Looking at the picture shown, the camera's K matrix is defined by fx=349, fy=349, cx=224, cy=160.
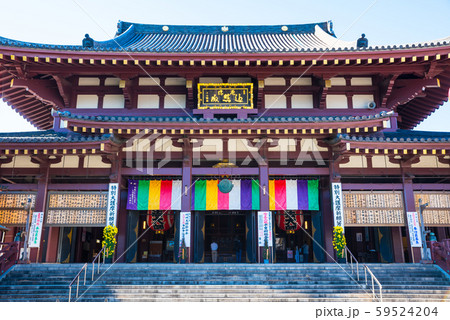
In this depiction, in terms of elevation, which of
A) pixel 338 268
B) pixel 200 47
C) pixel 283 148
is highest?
pixel 200 47

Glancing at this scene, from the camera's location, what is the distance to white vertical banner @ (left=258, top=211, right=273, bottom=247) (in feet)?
45.2

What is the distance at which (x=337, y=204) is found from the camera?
45.6 feet

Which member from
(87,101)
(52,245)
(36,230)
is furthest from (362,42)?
(52,245)

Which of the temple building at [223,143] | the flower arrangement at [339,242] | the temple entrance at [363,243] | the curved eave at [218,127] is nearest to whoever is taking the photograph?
the flower arrangement at [339,242]

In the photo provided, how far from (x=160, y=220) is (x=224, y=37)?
11804 millimetres

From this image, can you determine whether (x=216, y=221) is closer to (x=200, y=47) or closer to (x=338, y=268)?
(x=338, y=268)

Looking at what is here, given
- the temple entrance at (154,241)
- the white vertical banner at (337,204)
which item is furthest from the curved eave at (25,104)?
the white vertical banner at (337,204)

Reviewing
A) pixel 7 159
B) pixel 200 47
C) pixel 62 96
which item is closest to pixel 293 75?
pixel 200 47

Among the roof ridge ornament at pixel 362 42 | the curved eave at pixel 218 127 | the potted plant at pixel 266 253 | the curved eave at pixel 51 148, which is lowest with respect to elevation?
the potted plant at pixel 266 253

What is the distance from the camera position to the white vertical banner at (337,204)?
13.7 metres

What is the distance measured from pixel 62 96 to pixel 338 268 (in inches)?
533

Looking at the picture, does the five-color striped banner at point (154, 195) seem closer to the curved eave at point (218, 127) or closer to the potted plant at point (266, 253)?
the curved eave at point (218, 127)

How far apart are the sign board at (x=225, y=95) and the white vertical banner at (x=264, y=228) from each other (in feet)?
15.9

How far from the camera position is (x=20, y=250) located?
13055mm
